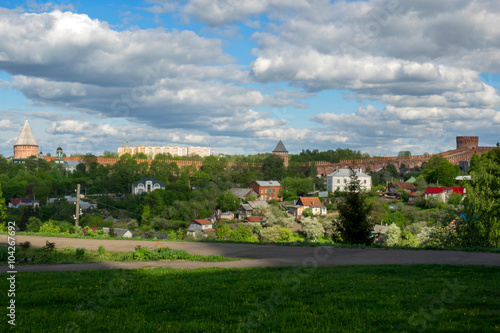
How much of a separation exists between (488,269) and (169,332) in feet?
24.1

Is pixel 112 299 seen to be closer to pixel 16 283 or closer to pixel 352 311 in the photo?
pixel 16 283

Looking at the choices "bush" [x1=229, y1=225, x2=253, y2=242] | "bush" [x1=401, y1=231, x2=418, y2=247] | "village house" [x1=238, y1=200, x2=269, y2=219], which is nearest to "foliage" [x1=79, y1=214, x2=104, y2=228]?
"bush" [x1=229, y1=225, x2=253, y2=242]

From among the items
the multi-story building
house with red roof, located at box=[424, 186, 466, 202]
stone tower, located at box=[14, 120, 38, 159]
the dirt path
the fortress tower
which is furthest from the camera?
the multi-story building

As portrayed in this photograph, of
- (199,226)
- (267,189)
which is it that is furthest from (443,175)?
(199,226)

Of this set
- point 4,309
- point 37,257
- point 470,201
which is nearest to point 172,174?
point 470,201

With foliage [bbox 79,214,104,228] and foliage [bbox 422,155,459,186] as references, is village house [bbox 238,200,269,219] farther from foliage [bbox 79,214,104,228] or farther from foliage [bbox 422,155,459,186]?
foliage [bbox 422,155,459,186]

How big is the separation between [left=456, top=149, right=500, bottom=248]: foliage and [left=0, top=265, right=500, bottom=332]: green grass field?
13.6 m

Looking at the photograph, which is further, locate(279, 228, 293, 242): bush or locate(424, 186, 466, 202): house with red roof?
locate(424, 186, 466, 202): house with red roof

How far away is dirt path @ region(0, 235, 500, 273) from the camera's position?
415 inches

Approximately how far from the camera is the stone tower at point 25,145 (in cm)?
12500

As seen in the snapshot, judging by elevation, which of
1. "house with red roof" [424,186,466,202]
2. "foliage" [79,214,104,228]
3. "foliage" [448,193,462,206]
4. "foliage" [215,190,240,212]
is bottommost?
"foliage" [79,214,104,228]

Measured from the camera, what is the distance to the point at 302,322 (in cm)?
532

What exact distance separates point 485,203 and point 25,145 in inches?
5091

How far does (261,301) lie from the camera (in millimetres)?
6422
